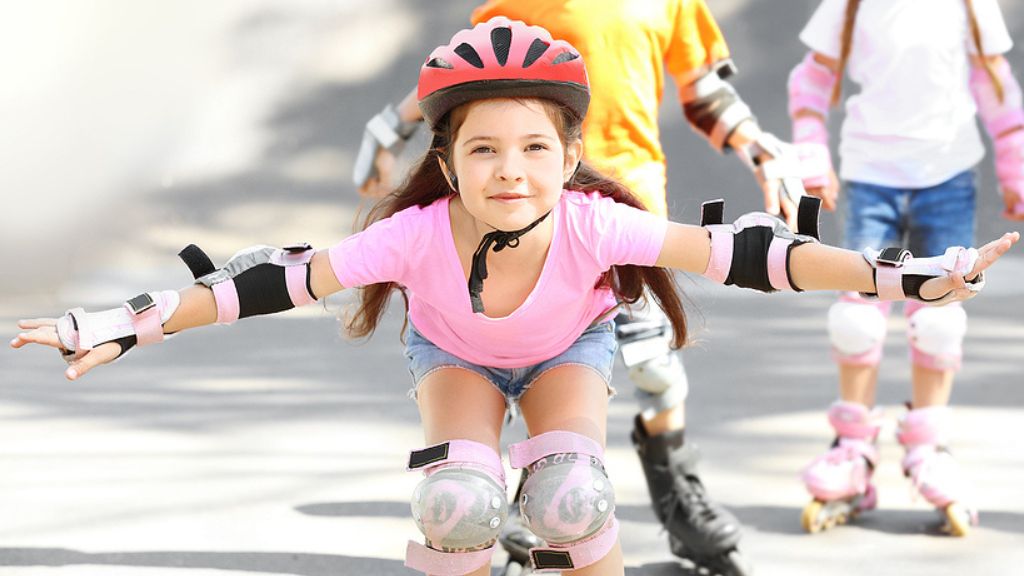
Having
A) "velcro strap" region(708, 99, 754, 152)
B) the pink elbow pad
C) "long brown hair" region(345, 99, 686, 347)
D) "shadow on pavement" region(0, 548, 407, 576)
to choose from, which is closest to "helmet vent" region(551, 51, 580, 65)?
"long brown hair" region(345, 99, 686, 347)

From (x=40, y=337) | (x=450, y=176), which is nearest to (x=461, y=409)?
(x=450, y=176)

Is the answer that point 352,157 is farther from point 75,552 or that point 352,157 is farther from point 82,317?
point 82,317

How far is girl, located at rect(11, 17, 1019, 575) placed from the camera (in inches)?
96.3

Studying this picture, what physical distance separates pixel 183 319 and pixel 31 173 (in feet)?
21.5

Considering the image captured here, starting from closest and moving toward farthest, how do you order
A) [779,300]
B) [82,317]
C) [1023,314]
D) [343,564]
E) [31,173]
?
1. [82,317]
2. [343,564]
3. [1023,314]
4. [779,300]
5. [31,173]

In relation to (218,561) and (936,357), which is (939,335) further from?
(218,561)

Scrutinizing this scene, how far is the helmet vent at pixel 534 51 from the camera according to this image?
2469 mm

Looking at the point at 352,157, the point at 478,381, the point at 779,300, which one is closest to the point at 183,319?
the point at 478,381

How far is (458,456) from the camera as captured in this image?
2545 mm

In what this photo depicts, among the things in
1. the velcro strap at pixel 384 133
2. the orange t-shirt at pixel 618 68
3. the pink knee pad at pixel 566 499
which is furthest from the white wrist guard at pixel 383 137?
the pink knee pad at pixel 566 499

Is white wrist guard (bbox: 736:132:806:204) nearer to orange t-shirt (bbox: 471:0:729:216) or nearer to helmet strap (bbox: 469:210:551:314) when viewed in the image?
orange t-shirt (bbox: 471:0:729:216)

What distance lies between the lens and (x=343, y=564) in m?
3.55

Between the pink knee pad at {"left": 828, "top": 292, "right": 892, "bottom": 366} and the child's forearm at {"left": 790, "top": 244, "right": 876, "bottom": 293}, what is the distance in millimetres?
1338

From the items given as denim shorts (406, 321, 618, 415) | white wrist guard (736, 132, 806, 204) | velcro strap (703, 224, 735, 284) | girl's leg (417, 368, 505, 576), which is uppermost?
white wrist guard (736, 132, 806, 204)
